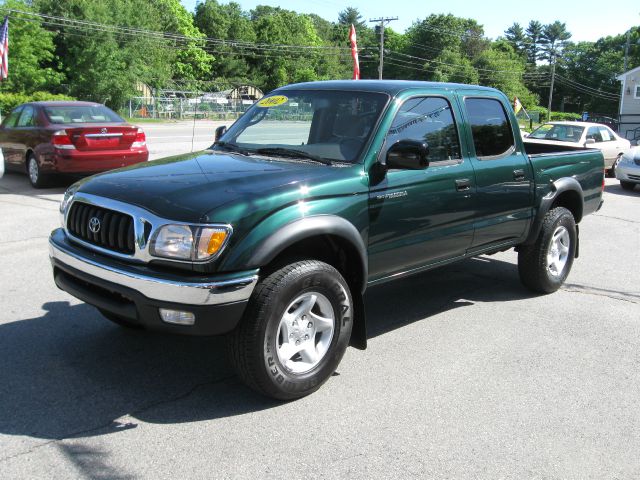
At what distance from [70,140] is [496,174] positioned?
8144 millimetres

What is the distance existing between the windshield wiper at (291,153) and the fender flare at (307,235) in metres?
0.55

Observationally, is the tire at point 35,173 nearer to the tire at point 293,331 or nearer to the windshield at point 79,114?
the windshield at point 79,114

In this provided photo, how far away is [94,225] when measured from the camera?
12.2ft

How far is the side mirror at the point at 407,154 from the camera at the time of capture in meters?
4.03

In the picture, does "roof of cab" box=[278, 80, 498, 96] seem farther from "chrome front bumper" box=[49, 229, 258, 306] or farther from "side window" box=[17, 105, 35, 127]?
"side window" box=[17, 105, 35, 127]

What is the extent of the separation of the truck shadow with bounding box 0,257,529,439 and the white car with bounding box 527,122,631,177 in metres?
12.6

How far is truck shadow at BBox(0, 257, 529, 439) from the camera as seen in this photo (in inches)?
138

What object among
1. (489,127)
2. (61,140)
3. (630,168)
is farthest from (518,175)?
(630,168)

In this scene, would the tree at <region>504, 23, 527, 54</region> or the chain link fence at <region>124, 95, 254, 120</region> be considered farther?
the tree at <region>504, 23, 527, 54</region>

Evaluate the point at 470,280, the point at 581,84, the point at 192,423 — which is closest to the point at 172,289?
the point at 192,423

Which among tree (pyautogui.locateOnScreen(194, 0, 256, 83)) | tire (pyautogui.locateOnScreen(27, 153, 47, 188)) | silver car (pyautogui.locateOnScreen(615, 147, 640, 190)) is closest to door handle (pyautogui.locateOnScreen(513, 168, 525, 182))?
tire (pyautogui.locateOnScreen(27, 153, 47, 188))

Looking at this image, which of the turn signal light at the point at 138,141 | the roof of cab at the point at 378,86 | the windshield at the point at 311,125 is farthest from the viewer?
the turn signal light at the point at 138,141

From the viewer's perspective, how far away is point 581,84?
9994 cm

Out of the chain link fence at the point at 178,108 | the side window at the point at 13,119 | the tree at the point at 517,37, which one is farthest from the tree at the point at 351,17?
the side window at the point at 13,119
